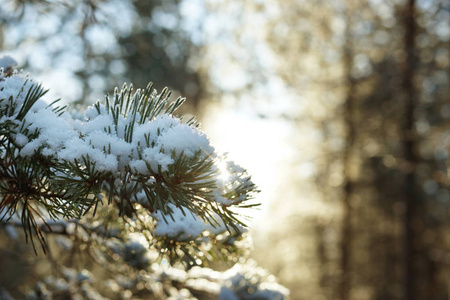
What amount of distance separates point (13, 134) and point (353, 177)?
Result: 8007 millimetres

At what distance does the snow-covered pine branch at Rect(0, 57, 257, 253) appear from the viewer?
0.75 metres

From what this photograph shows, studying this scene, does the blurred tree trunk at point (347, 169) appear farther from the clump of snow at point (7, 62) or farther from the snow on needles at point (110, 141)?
the snow on needles at point (110, 141)

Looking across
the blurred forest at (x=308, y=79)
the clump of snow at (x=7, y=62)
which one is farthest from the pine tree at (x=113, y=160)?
the blurred forest at (x=308, y=79)

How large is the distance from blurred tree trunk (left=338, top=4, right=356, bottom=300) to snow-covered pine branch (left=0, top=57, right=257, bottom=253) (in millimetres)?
7115

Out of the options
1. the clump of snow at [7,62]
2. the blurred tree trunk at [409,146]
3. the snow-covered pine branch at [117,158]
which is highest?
the blurred tree trunk at [409,146]

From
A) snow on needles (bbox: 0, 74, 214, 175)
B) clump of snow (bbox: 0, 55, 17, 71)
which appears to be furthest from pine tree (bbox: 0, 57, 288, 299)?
clump of snow (bbox: 0, 55, 17, 71)

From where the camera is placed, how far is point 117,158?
78cm

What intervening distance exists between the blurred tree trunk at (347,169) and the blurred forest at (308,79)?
22 millimetres

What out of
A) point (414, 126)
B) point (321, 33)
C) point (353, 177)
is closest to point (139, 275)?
point (414, 126)

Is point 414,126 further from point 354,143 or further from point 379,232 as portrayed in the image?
point 379,232

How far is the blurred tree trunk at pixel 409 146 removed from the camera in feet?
19.2

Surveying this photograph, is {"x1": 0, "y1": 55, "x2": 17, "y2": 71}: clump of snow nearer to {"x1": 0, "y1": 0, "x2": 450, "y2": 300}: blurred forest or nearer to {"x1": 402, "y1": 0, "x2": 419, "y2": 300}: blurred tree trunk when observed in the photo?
{"x1": 0, "y1": 0, "x2": 450, "y2": 300}: blurred forest

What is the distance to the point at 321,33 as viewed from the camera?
23.4 feet

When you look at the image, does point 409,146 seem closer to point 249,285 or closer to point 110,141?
point 249,285
